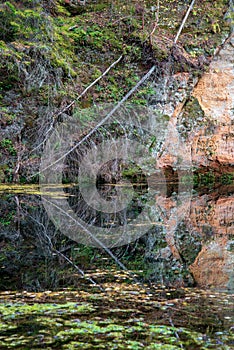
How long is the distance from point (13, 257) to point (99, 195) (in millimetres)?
5115

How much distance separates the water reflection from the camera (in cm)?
442

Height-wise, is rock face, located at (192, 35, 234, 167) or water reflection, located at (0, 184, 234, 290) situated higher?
rock face, located at (192, 35, 234, 167)

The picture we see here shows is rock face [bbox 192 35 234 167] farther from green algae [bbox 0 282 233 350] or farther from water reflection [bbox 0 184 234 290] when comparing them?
green algae [bbox 0 282 233 350]

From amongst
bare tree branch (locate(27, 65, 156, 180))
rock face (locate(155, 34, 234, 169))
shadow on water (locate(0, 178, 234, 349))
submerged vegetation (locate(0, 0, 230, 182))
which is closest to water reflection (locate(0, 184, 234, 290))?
shadow on water (locate(0, 178, 234, 349))

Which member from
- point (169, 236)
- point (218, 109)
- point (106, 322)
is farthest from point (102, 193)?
Result: point (106, 322)

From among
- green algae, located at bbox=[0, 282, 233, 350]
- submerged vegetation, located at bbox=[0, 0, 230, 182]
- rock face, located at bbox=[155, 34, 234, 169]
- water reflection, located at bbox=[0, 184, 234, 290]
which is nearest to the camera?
green algae, located at bbox=[0, 282, 233, 350]

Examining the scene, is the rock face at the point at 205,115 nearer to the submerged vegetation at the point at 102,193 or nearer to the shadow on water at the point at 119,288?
the submerged vegetation at the point at 102,193

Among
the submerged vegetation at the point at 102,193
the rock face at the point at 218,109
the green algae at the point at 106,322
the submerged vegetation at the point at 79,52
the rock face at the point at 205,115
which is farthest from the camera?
the rock face at the point at 218,109

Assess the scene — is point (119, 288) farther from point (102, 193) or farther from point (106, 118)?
point (106, 118)

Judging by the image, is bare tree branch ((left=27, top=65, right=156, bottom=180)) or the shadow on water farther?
bare tree branch ((left=27, top=65, right=156, bottom=180))

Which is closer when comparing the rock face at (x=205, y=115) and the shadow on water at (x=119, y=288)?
the shadow on water at (x=119, y=288)

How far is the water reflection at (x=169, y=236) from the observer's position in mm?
4418

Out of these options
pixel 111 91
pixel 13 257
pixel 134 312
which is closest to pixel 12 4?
pixel 111 91

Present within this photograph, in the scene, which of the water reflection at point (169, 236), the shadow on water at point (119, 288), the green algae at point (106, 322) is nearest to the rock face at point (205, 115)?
the water reflection at point (169, 236)
